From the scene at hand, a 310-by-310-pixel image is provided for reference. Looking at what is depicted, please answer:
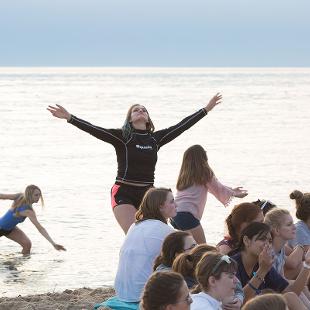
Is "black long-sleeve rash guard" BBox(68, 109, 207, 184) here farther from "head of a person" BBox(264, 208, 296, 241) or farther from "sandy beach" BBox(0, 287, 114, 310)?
"head of a person" BBox(264, 208, 296, 241)

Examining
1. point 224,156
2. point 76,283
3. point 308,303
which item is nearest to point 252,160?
point 224,156

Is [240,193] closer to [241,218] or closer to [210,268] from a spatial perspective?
[241,218]

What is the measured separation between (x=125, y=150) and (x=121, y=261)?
6.60 ft

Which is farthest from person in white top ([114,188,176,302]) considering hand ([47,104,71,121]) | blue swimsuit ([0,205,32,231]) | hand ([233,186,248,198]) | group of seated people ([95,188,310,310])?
blue swimsuit ([0,205,32,231])

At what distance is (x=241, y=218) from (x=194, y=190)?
6.04 ft

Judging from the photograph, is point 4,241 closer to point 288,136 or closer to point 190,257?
point 190,257

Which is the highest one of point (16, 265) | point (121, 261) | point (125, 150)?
point (125, 150)

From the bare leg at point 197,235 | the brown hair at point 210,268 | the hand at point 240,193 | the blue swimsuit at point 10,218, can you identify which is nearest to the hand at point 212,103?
the hand at point 240,193

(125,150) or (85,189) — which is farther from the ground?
(125,150)

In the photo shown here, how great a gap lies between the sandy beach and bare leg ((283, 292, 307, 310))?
245 cm

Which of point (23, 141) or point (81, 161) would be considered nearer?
point (81, 161)

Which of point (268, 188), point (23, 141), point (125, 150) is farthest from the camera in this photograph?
point (23, 141)

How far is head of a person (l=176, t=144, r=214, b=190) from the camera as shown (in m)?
9.32

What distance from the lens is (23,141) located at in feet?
102
